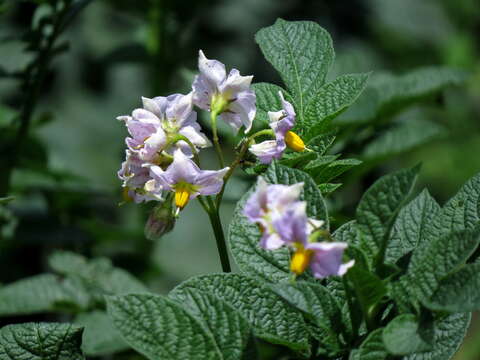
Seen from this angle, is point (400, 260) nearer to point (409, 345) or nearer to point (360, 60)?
point (409, 345)

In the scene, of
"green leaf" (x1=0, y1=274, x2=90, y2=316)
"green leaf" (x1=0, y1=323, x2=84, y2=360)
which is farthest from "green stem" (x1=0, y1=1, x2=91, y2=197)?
"green leaf" (x1=0, y1=323, x2=84, y2=360)

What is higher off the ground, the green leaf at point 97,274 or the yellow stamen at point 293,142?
the yellow stamen at point 293,142

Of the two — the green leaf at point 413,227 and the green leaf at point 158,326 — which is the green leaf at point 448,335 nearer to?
the green leaf at point 413,227

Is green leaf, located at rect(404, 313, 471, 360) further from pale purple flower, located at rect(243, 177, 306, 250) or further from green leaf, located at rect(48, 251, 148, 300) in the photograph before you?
green leaf, located at rect(48, 251, 148, 300)

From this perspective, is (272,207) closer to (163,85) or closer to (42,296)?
(42,296)

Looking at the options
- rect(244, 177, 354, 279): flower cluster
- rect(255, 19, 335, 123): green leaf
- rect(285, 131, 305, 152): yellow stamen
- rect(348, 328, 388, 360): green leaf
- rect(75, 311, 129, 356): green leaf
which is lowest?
rect(75, 311, 129, 356): green leaf

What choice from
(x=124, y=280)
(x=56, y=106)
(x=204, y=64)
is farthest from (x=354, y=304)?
(x=56, y=106)

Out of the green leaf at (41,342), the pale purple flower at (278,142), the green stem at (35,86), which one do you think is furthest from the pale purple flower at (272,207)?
the green stem at (35,86)
